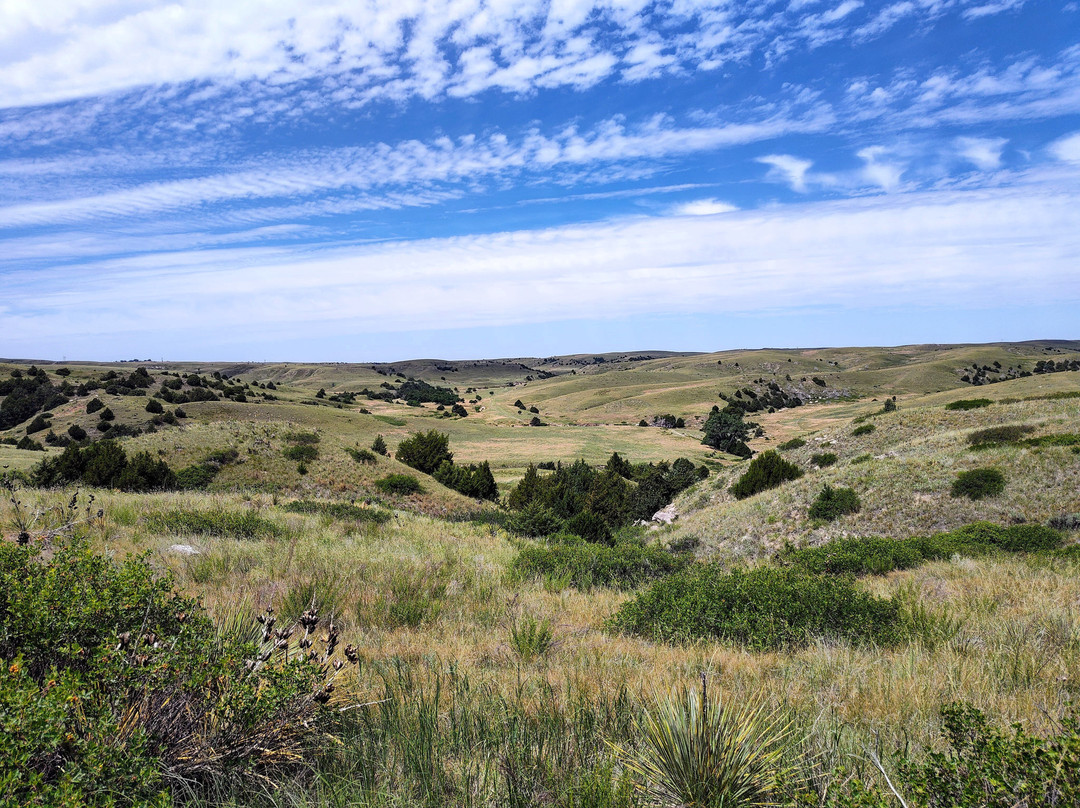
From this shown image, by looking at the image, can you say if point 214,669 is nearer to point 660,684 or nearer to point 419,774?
point 419,774

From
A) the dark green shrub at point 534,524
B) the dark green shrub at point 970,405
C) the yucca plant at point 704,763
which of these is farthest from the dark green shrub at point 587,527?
the dark green shrub at point 970,405

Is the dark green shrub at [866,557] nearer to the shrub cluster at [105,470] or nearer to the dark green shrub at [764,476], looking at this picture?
the dark green shrub at [764,476]

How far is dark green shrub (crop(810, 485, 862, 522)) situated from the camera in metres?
22.0

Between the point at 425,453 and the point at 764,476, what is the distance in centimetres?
2410

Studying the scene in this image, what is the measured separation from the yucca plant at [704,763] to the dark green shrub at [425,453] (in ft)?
129

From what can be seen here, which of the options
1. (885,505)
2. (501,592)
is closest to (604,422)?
(885,505)

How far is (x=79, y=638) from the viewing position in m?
2.96

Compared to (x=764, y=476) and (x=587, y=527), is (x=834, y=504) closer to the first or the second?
(x=764, y=476)

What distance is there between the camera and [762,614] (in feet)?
20.0

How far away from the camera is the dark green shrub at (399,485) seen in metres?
32.8

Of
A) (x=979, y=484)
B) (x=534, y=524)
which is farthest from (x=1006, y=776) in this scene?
(x=979, y=484)

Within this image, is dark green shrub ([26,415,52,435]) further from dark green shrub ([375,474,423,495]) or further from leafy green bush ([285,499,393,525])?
leafy green bush ([285,499,393,525])

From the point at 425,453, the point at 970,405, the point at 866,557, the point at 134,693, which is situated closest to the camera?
the point at 134,693

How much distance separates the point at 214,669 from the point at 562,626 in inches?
156
